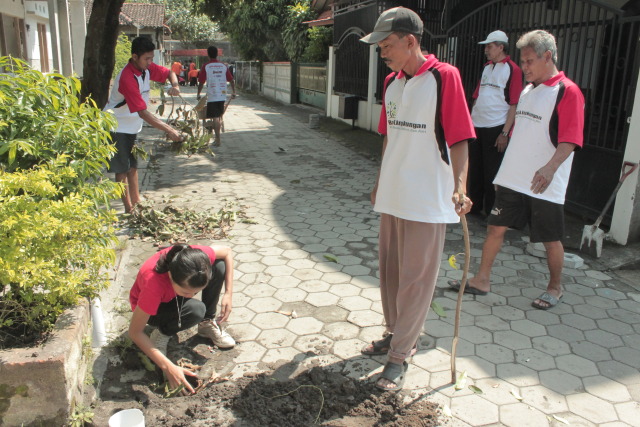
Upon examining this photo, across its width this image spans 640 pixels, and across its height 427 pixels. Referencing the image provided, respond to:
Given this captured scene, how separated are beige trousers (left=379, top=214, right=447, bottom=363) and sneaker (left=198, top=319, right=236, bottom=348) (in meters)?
1.02

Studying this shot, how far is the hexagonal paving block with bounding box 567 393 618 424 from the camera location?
2.74 metres

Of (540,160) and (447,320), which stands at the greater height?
(540,160)

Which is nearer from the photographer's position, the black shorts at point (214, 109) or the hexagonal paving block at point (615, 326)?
the hexagonal paving block at point (615, 326)

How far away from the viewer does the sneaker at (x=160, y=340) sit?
3.22 meters

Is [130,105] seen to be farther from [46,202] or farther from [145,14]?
[145,14]

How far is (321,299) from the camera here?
13.2 ft

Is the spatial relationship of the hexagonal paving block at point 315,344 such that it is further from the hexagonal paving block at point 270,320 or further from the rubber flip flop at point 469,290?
the rubber flip flop at point 469,290

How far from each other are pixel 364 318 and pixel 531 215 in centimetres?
141

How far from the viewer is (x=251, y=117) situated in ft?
55.3

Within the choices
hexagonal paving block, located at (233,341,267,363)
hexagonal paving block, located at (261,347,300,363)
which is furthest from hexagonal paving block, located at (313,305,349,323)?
hexagonal paving block, located at (233,341,267,363)

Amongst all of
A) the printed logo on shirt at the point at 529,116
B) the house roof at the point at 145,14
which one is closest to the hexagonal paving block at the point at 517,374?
the printed logo on shirt at the point at 529,116

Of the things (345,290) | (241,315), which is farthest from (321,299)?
(241,315)

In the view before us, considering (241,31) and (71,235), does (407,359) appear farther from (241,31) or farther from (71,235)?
(241,31)

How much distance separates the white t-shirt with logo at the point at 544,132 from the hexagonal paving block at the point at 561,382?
1.21m
